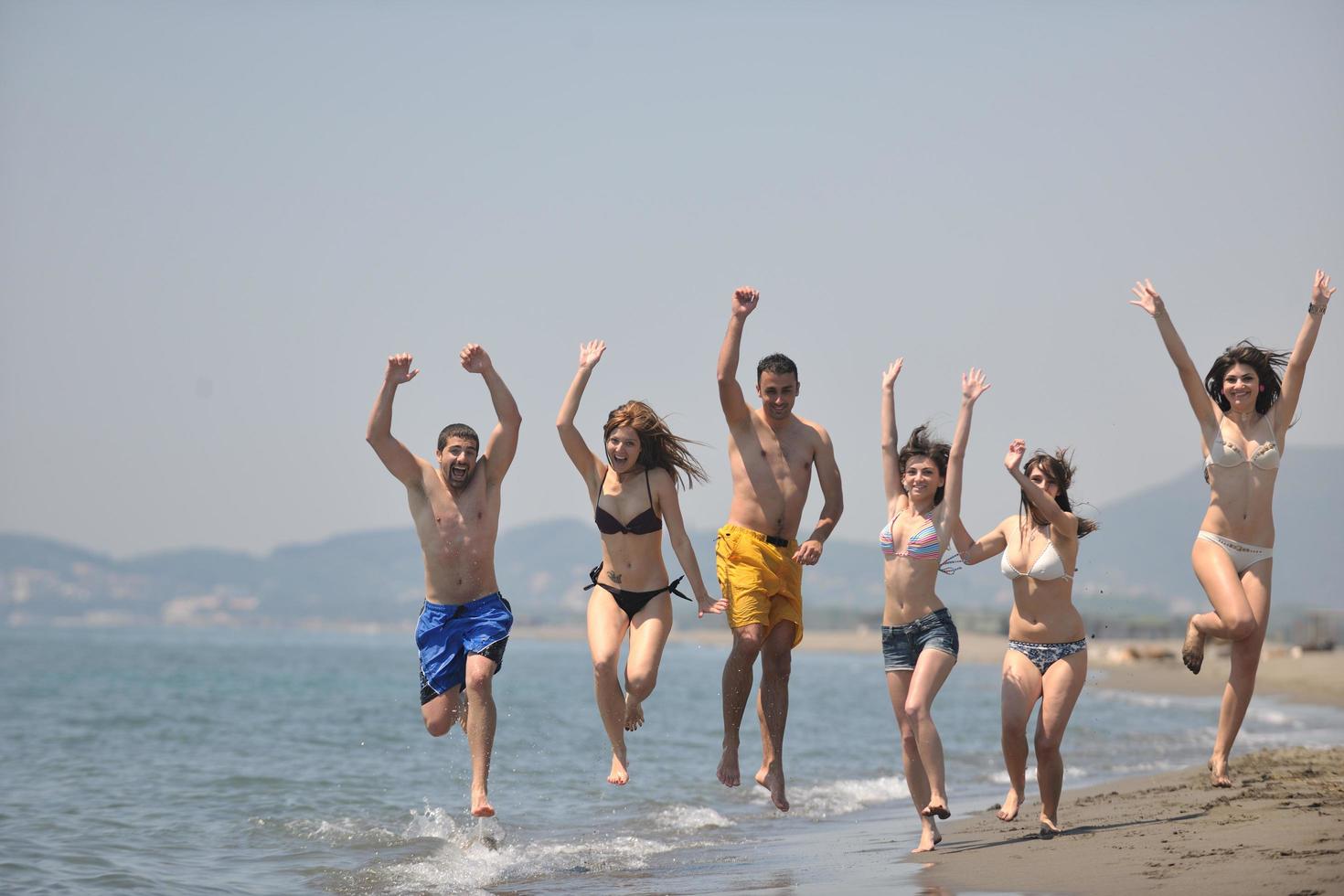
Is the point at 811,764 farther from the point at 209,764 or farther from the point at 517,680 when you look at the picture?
the point at 517,680

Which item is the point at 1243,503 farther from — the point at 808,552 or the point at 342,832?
the point at 342,832

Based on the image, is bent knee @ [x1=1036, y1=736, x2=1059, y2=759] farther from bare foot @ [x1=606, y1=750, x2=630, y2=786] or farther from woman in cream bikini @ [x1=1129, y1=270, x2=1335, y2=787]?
bare foot @ [x1=606, y1=750, x2=630, y2=786]

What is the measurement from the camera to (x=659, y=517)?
998 centimetres

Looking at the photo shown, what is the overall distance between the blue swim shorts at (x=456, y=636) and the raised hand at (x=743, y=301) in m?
2.64

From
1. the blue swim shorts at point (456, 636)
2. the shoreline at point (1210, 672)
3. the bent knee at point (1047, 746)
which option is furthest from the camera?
the shoreline at point (1210, 672)

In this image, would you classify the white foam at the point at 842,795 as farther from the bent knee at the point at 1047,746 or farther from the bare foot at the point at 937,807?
the bent knee at the point at 1047,746

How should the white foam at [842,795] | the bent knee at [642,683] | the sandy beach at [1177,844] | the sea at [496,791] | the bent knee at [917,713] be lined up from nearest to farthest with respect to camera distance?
the sandy beach at [1177,844], the bent knee at [917,713], the bent knee at [642,683], the sea at [496,791], the white foam at [842,795]

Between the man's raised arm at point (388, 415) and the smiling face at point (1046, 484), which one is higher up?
the man's raised arm at point (388, 415)

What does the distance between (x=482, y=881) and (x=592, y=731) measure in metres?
15.2

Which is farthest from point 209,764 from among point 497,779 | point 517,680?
point 517,680

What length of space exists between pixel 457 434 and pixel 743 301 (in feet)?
7.28

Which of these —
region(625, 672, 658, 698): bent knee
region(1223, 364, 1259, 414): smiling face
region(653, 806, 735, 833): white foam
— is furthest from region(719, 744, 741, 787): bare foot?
region(1223, 364, 1259, 414): smiling face

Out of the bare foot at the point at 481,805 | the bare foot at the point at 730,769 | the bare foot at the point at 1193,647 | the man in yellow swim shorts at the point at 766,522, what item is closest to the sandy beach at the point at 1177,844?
the bare foot at the point at 1193,647

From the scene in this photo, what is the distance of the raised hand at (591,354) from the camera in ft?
33.5
